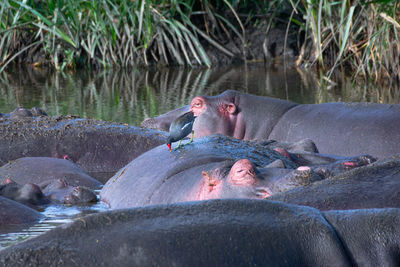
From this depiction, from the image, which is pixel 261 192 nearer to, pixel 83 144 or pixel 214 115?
pixel 83 144

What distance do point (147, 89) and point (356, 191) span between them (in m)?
9.18

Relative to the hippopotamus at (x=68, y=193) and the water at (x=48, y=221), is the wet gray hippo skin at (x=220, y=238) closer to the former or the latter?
the water at (x=48, y=221)

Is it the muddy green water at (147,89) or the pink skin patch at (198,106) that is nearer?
the pink skin patch at (198,106)

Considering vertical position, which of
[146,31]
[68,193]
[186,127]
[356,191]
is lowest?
[146,31]

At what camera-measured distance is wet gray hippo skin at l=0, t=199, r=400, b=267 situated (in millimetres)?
1896

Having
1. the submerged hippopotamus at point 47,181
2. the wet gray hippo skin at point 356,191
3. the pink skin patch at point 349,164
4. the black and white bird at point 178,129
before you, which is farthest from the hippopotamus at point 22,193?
the wet gray hippo skin at point 356,191

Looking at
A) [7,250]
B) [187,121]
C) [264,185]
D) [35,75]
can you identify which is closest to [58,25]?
[35,75]

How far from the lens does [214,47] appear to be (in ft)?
52.5

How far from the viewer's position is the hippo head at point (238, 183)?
341cm

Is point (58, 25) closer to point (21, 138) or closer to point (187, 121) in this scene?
point (21, 138)

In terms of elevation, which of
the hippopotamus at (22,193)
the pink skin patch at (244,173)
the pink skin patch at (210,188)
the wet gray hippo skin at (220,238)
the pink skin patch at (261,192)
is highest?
the wet gray hippo skin at (220,238)

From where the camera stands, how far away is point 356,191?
8.49 feet

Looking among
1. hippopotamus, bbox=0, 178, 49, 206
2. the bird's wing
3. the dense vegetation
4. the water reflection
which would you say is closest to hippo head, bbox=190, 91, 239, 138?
the water reflection

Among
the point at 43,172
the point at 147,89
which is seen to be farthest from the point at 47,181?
the point at 147,89
